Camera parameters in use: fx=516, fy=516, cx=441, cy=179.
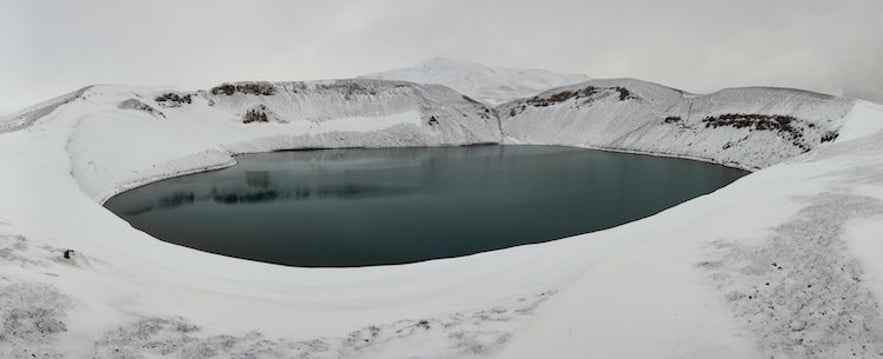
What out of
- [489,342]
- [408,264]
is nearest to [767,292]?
[489,342]

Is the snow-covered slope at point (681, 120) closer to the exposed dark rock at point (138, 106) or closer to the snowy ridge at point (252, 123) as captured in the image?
the snowy ridge at point (252, 123)

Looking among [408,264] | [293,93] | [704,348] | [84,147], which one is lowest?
[408,264]

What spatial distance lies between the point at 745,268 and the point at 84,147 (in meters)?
54.4

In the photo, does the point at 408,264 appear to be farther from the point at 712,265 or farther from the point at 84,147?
the point at 84,147

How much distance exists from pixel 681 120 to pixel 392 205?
71065 millimetres

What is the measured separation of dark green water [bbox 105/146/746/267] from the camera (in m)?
24.9

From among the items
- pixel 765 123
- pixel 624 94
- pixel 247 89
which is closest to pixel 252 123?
pixel 247 89

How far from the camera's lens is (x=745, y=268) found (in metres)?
11.4

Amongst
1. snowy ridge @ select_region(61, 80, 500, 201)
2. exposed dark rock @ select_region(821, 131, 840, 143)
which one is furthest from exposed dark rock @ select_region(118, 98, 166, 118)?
exposed dark rock @ select_region(821, 131, 840, 143)

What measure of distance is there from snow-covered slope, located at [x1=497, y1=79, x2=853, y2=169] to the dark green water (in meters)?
12.1

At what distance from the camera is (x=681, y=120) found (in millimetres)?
89062

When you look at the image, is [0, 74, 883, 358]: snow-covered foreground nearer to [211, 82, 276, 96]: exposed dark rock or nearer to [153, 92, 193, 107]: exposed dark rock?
[153, 92, 193, 107]: exposed dark rock

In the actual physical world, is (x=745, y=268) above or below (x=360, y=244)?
above

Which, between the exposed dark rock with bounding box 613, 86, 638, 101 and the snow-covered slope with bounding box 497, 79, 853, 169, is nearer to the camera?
the snow-covered slope with bounding box 497, 79, 853, 169
